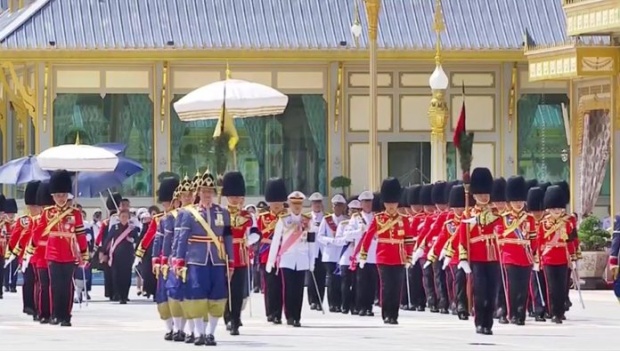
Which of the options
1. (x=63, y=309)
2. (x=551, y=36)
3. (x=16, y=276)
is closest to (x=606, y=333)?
(x=63, y=309)

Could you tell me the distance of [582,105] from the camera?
40125 millimetres

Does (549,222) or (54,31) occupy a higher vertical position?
(54,31)

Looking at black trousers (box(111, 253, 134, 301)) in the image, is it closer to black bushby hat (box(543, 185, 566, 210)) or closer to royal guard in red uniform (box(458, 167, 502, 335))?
black bushby hat (box(543, 185, 566, 210))

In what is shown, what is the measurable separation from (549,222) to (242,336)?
18.8 feet

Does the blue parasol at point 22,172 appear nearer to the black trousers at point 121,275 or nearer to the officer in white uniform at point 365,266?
the black trousers at point 121,275

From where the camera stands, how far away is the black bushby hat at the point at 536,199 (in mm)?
29062

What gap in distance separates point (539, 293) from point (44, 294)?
6.83 meters

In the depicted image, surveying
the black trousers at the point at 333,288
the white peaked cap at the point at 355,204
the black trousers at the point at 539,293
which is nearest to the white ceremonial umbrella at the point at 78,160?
the black trousers at the point at 333,288

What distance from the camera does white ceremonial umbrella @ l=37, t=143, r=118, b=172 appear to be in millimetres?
33656

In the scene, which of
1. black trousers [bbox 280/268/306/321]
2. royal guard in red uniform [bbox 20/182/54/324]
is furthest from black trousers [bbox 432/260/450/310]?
royal guard in red uniform [bbox 20/182/54/324]

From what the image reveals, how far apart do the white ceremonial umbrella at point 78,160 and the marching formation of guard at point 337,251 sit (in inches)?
51.9

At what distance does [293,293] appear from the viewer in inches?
1047

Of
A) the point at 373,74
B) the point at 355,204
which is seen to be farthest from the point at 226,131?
the point at 373,74

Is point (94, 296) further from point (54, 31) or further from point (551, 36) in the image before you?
point (551, 36)
